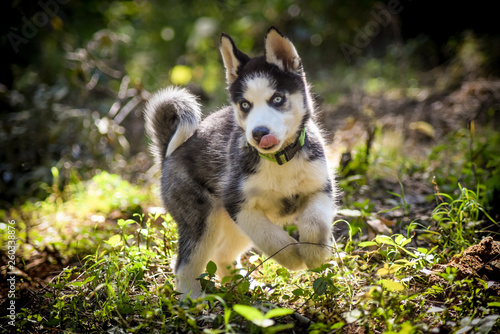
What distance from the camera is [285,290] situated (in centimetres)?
267

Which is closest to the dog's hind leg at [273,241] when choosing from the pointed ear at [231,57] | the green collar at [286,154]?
the green collar at [286,154]

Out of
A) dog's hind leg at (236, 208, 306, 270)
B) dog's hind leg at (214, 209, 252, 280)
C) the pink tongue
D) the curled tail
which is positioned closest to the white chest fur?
dog's hind leg at (236, 208, 306, 270)

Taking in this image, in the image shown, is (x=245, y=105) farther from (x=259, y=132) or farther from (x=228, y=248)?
(x=228, y=248)

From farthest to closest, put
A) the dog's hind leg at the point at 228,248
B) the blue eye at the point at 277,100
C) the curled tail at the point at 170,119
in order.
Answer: the dog's hind leg at the point at 228,248
the curled tail at the point at 170,119
the blue eye at the point at 277,100

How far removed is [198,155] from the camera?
3.12 metres

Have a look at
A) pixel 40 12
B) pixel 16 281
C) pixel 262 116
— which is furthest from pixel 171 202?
pixel 40 12

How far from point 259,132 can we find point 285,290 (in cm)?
107

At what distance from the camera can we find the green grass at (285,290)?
1972 mm

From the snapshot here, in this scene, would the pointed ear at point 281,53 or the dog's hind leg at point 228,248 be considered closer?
the pointed ear at point 281,53

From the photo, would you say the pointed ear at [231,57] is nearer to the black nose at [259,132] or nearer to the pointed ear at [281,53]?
the pointed ear at [281,53]

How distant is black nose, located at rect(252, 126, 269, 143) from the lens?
2410 mm

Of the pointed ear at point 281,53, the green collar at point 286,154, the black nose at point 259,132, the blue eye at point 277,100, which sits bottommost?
the green collar at point 286,154

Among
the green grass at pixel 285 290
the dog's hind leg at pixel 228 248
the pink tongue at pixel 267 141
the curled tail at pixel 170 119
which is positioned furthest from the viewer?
the dog's hind leg at pixel 228 248

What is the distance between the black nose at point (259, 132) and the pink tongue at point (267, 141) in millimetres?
23
